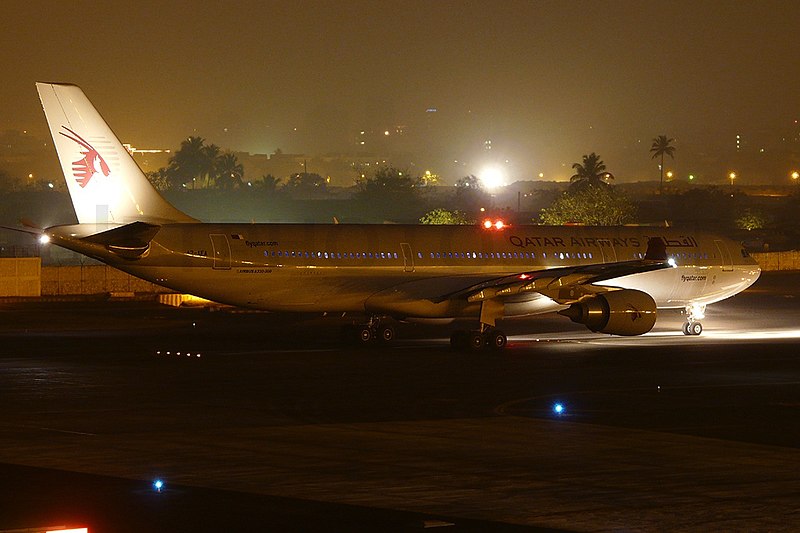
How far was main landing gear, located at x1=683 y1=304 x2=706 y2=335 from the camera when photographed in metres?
39.7

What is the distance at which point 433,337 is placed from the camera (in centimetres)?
3903

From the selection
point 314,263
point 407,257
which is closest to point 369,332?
point 407,257

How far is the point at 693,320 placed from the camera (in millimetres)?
40219

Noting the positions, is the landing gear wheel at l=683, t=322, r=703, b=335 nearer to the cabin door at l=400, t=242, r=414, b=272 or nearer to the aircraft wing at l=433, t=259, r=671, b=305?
the aircraft wing at l=433, t=259, r=671, b=305

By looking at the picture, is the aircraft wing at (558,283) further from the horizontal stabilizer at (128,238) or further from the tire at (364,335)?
the horizontal stabilizer at (128,238)

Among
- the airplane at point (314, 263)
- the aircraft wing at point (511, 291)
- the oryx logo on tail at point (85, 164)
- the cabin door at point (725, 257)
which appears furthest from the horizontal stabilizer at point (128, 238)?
the cabin door at point (725, 257)

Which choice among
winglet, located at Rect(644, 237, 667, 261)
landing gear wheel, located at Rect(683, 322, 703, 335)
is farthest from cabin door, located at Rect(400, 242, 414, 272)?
landing gear wheel, located at Rect(683, 322, 703, 335)

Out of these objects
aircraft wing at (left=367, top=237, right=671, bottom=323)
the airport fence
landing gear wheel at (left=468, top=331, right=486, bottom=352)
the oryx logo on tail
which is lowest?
landing gear wheel at (left=468, top=331, right=486, bottom=352)

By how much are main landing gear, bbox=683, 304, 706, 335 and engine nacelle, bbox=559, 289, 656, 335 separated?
222 inches

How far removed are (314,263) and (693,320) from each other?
13.1m

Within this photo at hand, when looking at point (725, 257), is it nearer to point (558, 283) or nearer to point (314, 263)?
point (558, 283)

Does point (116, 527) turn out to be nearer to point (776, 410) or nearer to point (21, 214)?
point (776, 410)

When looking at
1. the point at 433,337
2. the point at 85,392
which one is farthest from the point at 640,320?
the point at 85,392

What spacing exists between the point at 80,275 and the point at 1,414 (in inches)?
1656
